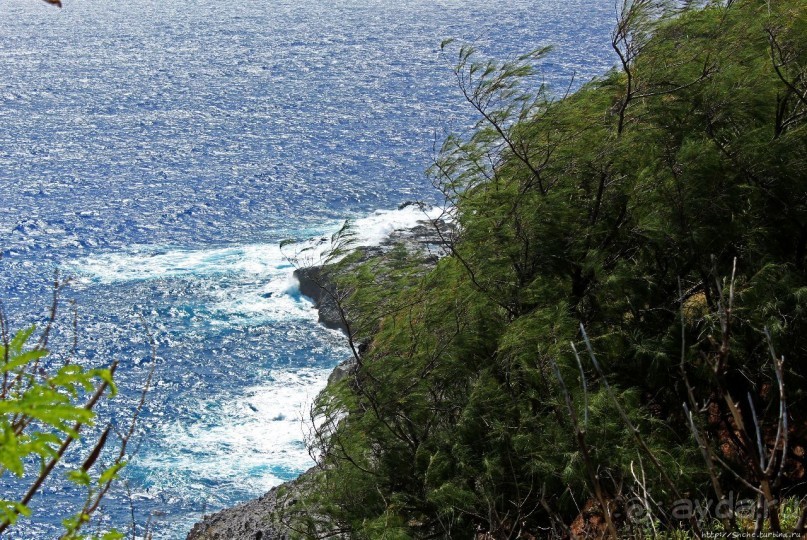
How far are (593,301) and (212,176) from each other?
28.0 metres

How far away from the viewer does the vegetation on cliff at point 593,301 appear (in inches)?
387

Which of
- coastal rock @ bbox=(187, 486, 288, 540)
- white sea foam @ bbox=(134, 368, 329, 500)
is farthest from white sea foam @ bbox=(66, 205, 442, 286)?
coastal rock @ bbox=(187, 486, 288, 540)

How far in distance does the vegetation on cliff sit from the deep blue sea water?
3141 millimetres

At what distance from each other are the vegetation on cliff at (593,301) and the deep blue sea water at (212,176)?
3.14 m

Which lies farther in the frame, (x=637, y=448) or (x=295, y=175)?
(x=295, y=175)

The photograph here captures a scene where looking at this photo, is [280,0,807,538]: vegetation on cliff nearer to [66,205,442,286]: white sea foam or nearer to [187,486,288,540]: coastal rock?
[187,486,288,540]: coastal rock

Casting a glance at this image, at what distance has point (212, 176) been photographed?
1459 inches

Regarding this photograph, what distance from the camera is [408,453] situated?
10938 mm

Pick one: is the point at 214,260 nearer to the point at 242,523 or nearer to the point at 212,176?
the point at 212,176

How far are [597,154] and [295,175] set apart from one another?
26.3 meters

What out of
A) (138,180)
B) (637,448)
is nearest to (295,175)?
(138,180)

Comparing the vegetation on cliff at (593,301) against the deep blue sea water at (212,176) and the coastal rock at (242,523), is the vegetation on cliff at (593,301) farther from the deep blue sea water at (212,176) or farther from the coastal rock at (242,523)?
the coastal rock at (242,523)

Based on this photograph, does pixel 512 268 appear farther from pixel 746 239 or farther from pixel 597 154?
pixel 746 239

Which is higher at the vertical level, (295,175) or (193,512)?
(295,175)
